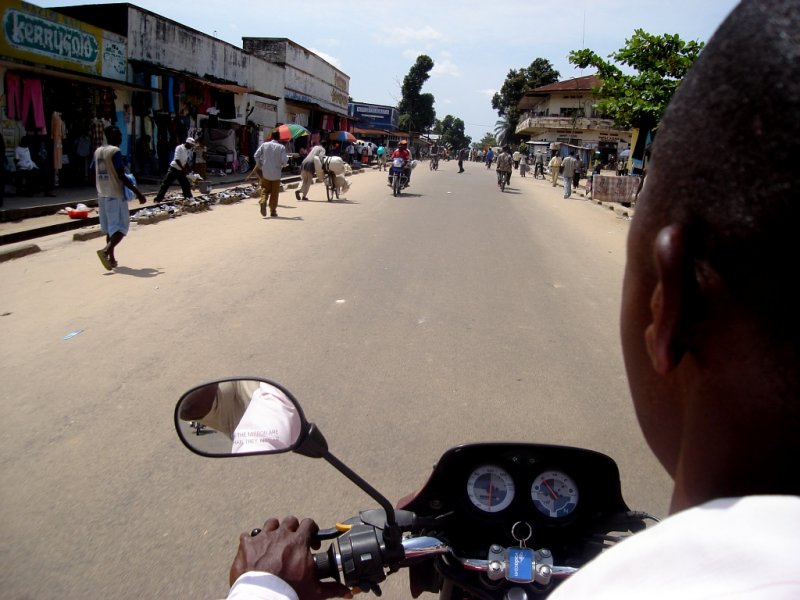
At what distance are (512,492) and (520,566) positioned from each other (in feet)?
0.66

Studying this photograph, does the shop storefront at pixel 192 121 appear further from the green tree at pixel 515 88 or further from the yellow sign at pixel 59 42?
the green tree at pixel 515 88

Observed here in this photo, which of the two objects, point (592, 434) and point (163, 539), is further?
point (592, 434)

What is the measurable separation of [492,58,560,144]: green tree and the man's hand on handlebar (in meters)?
71.4

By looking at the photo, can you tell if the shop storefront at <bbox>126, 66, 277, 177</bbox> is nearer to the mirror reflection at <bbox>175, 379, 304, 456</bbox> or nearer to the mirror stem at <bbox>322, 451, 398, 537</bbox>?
the mirror reflection at <bbox>175, 379, 304, 456</bbox>

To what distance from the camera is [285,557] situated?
1.42 m

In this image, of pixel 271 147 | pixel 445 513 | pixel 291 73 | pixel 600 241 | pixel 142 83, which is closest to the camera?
pixel 445 513

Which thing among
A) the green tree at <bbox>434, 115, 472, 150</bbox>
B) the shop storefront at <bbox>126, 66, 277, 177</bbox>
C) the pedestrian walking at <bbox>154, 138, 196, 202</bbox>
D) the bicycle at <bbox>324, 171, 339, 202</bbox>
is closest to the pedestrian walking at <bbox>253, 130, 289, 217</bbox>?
the pedestrian walking at <bbox>154, 138, 196, 202</bbox>

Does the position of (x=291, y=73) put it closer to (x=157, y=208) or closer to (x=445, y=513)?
(x=157, y=208)

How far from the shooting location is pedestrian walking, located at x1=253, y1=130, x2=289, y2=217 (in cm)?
1334

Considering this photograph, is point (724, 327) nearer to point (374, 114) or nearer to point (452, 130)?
point (374, 114)

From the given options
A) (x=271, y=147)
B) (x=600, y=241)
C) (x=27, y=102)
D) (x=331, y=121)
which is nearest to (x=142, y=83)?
(x=27, y=102)

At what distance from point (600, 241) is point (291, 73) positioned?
83.4ft

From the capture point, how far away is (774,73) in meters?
0.73

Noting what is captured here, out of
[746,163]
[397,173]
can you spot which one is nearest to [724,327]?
[746,163]
